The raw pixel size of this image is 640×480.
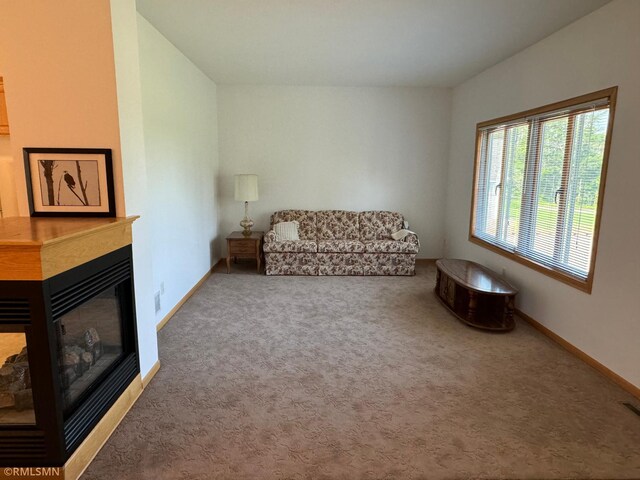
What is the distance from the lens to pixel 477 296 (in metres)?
3.70

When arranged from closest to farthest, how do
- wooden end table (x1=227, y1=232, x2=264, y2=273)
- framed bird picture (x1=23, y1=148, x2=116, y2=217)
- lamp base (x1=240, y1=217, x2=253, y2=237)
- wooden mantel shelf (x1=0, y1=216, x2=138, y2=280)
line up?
wooden mantel shelf (x1=0, y1=216, x2=138, y2=280) < framed bird picture (x1=23, y1=148, x2=116, y2=217) < wooden end table (x1=227, y1=232, x2=264, y2=273) < lamp base (x1=240, y1=217, x2=253, y2=237)

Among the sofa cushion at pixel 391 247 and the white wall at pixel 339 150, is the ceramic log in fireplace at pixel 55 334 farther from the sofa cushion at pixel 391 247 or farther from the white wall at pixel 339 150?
the white wall at pixel 339 150

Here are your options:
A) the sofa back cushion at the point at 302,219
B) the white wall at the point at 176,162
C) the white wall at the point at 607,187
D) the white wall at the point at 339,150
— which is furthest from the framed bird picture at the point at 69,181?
the white wall at the point at 339,150

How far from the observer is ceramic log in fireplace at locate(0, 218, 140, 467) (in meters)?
1.58

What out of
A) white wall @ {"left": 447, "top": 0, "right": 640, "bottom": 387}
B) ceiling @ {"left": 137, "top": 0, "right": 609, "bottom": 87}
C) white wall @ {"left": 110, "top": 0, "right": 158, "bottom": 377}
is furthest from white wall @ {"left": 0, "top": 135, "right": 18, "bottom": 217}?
white wall @ {"left": 447, "top": 0, "right": 640, "bottom": 387}

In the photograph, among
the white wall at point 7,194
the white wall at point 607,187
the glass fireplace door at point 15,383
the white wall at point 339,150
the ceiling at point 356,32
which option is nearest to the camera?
the glass fireplace door at point 15,383

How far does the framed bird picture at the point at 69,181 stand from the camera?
2.14 m

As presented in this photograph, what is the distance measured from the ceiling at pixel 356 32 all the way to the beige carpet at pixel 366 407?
273 centimetres

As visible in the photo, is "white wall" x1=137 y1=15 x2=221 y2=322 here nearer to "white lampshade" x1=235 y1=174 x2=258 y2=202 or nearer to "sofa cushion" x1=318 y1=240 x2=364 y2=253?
"white lampshade" x1=235 y1=174 x2=258 y2=202

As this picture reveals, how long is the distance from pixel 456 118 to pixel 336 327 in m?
3.88

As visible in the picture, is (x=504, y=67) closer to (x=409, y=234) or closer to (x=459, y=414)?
(x=409, y=234)

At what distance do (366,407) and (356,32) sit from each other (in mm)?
3163

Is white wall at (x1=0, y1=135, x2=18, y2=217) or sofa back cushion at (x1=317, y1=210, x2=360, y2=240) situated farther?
sofa back cushion at (x1=317, y1=210, x2=360, y2=240)

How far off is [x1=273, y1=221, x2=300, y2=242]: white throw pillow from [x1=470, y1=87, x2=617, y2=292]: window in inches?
102
